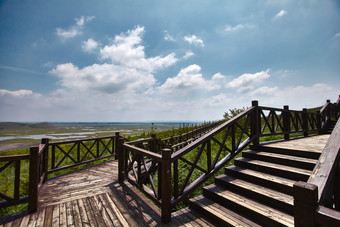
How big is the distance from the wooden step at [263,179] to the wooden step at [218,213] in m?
1.03

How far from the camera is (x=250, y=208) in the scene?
2.96 m

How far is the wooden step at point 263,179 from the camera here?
3.18 m

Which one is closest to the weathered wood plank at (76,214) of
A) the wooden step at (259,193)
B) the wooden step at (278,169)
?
the wooden step at (259,193)

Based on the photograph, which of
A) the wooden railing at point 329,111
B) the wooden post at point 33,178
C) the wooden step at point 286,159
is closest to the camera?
the wooden step at point 286,159

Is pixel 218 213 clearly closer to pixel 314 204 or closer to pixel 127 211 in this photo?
pixel 127 211

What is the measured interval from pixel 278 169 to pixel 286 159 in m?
0.48

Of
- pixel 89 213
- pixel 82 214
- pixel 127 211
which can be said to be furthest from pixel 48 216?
pixel 127 211

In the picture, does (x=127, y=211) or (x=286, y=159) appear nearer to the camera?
(x=127, y=211)

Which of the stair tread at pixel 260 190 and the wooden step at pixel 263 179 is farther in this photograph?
the wooden step at pixel 263 179

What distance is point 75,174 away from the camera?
6285mm

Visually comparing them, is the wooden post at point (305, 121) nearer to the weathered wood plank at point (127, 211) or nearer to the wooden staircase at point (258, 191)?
the wooden staircase at point (258, 191)

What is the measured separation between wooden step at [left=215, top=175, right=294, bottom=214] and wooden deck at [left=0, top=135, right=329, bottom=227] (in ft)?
3.50

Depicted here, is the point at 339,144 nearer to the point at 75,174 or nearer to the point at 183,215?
the point at 183,215

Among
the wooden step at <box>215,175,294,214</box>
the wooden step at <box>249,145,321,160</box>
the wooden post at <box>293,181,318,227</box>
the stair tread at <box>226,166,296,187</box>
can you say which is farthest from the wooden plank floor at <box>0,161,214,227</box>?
the wooden step at <box>249,145,321,160</box>
